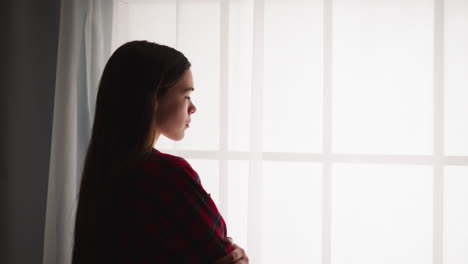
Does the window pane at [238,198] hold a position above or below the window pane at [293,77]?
below

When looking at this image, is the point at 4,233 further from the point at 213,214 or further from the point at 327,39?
the point at 327,39

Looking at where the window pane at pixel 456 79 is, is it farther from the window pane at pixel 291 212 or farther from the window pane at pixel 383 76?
the window pane at pixel 291 212

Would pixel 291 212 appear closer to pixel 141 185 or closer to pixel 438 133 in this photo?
pixel 438 133

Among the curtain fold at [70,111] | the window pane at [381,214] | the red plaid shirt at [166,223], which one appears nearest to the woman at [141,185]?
the red plaid shirt at [166,223]

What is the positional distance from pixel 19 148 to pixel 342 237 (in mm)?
1474

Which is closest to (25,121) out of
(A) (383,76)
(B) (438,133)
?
(A) (383,76)

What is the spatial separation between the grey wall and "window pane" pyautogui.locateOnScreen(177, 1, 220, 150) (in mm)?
674

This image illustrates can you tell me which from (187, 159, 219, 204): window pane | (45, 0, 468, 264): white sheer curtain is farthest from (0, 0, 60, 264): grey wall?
(187, 159, 219, 204): window pane

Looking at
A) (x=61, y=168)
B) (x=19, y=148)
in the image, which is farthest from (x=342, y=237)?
(x=19, y=148)

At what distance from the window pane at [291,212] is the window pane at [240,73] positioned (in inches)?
6.5

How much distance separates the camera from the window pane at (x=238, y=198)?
136 cm

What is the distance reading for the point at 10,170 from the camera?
158 centimetres

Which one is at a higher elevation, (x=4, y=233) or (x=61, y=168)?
(x=61, y=168)

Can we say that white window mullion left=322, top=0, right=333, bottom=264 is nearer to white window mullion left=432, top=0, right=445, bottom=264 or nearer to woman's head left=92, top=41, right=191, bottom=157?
white window mullion left=432, top=0, right=445, bottom=264
